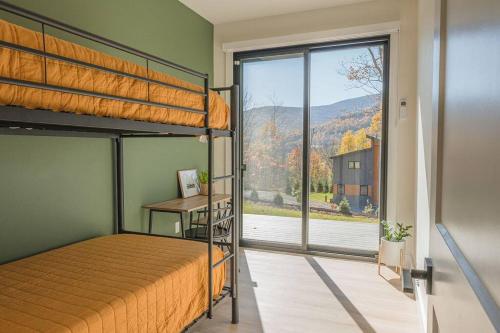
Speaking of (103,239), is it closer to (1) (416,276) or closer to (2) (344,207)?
(1) (416,276)

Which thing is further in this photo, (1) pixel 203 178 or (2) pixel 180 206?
(1) pixel 203 178

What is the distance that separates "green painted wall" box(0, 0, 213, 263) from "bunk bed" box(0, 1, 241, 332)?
0.47 ft

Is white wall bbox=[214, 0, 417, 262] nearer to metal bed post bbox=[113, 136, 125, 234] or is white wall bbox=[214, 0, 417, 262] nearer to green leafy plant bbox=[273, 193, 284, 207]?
green leafy plant bbox=[273, 193, 284, 207]

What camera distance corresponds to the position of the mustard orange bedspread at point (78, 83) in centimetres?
114

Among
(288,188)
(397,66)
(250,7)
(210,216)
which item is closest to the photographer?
(210,216)

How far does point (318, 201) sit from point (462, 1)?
353cm

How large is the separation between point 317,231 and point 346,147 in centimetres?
105

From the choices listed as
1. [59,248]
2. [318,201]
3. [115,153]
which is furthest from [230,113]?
[318,201]

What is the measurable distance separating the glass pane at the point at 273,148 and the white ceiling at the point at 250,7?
0.52 m

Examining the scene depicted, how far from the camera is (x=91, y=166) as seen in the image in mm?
2604

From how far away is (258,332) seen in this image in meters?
2.30

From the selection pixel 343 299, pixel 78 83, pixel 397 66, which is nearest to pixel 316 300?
pixel 343 299

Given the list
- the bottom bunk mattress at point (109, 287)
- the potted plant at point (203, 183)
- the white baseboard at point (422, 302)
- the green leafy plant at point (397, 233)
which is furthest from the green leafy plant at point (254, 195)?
the white baseboard at point (422, 302)

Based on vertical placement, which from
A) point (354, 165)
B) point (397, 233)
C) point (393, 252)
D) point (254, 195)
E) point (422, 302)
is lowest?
point (422, 302)
